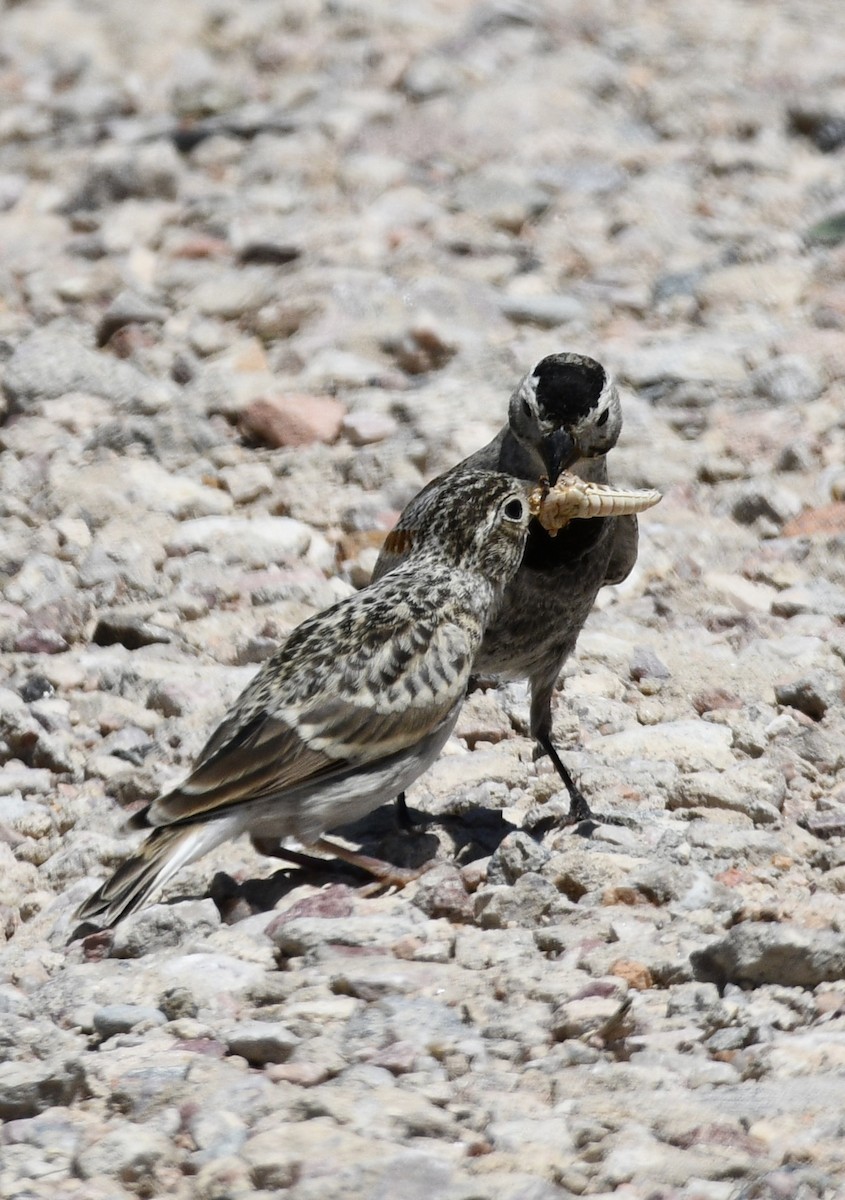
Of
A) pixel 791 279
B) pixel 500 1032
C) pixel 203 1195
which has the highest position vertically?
pixel 203 1195

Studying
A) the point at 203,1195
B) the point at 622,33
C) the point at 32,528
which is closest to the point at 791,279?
the point at 622,33

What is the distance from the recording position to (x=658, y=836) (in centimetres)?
525

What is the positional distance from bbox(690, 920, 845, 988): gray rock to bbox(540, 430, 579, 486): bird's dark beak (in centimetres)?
187

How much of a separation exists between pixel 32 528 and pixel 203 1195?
4.24m

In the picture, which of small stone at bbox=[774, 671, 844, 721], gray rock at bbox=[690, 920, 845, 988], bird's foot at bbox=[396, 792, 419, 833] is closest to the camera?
gray rock at bbox=[690, 920, 845, 988]

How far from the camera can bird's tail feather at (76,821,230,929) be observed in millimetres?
4637

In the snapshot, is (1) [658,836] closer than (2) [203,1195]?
No

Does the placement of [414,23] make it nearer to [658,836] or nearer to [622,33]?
[622,33]

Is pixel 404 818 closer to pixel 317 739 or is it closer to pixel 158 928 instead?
pixel 317 739

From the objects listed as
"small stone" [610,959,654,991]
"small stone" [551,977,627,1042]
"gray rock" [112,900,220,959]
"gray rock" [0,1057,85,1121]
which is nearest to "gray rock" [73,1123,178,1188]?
"gray rock" [0,1057,85,1121]

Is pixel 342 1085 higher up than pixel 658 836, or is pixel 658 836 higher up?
pixel 342 1085

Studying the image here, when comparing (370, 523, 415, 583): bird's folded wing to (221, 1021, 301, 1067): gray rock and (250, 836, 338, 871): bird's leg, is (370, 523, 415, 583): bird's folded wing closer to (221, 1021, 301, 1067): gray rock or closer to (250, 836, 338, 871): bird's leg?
(250, 836, 338, 871): bird's leg

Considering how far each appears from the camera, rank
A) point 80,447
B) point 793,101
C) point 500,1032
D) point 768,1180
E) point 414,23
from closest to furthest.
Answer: point 768,1180 → point 500,1032 → point 80,447 → point 793,101 → point 414,23

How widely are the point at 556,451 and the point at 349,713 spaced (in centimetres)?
122
